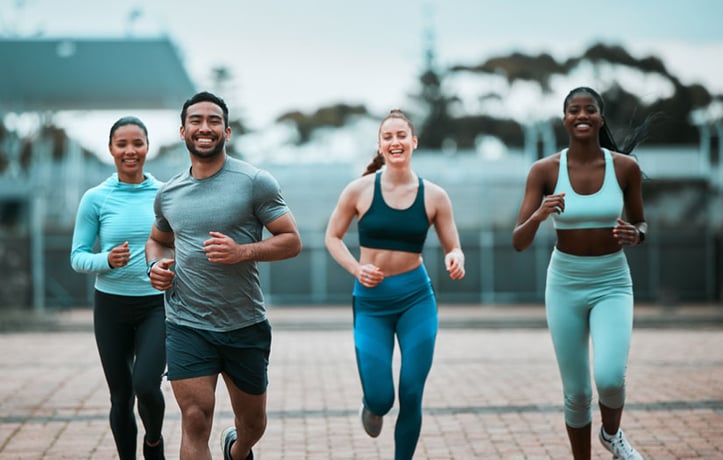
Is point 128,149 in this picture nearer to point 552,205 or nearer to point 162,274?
point 162,274

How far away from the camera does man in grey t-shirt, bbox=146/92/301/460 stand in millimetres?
4820

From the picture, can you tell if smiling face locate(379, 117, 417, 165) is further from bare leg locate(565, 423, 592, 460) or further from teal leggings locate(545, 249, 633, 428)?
bare leg locate(565, 423, 592, 460)

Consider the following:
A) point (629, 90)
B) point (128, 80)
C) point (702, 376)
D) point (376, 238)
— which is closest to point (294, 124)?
point (629, 90)

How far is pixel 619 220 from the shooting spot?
541 centimetres

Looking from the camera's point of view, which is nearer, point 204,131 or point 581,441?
point 204,131

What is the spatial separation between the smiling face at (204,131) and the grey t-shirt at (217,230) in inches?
5.3

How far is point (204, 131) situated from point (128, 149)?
44.5 inches

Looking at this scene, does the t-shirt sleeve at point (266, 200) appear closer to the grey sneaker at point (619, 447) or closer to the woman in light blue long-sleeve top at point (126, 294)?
the woman in light blue long-sleeve top at point (126, 294)

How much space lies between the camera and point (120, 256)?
5.41 meters

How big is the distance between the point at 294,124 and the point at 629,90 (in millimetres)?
25773

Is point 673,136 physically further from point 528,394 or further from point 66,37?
point 528,394

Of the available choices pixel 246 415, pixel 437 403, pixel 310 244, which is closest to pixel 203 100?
pixel 246 415

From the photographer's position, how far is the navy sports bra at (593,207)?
216 inches

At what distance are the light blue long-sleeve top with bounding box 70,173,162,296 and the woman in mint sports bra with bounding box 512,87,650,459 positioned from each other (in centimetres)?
210
